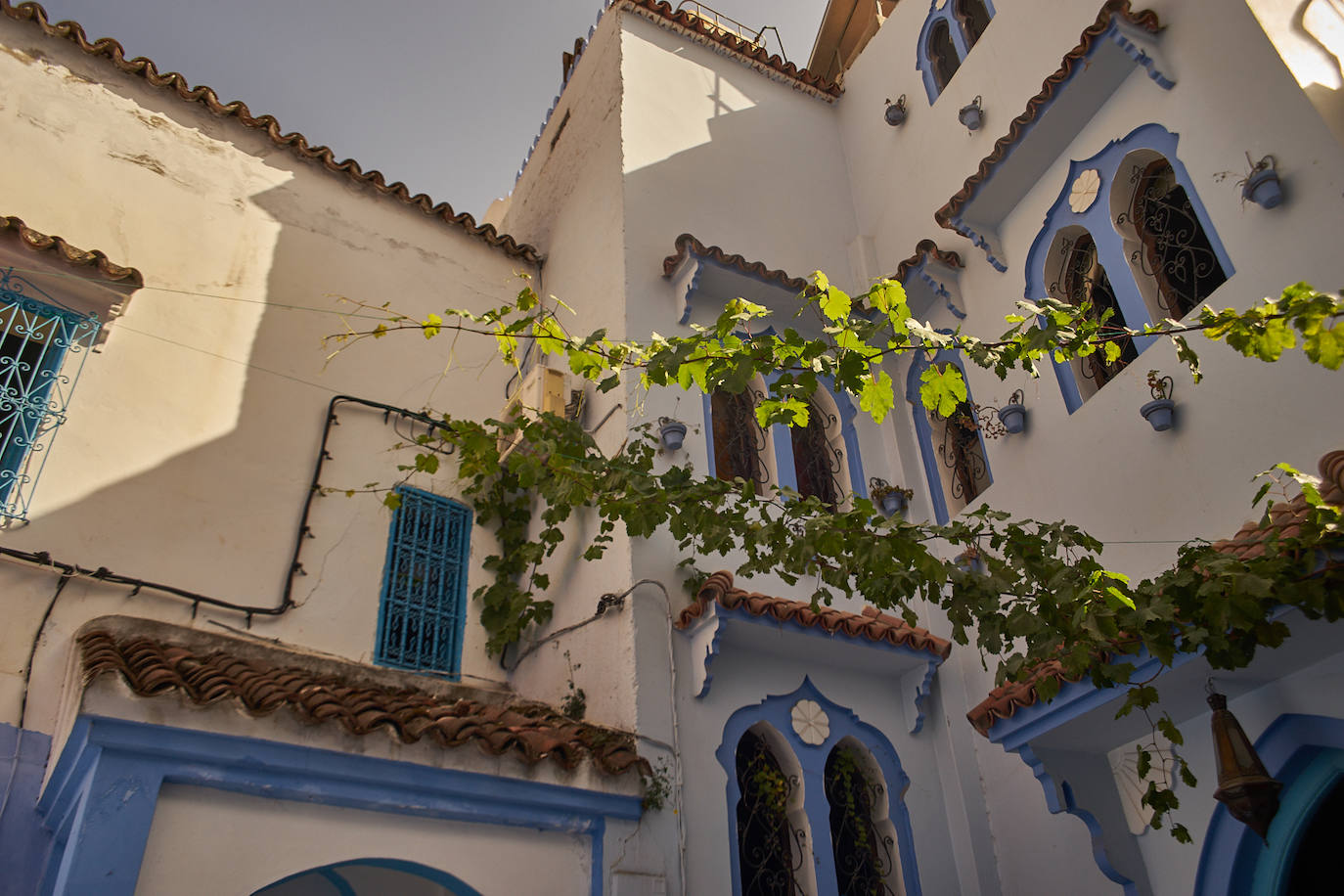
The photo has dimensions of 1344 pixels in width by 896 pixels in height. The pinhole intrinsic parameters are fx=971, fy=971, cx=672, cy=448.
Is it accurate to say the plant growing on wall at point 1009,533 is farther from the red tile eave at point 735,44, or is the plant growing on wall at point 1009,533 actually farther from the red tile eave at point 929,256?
the red tile eave at point 735,44

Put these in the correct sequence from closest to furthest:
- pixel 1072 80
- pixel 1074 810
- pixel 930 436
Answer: pixel 1074 810, pixel 1072 80, pixel 930 436

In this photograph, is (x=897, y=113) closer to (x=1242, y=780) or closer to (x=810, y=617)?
(x=810, y=617)

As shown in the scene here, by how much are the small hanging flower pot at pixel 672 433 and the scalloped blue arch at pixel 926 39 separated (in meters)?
4.70

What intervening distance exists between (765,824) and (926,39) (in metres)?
7.92

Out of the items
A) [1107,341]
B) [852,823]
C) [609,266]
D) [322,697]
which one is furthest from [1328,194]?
[322,697]

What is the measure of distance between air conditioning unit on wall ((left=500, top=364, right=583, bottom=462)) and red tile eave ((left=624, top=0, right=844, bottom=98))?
4727 millimetres

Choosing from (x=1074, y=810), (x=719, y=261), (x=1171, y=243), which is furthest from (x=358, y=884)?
(x=1171, y=243)

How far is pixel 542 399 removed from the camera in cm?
807

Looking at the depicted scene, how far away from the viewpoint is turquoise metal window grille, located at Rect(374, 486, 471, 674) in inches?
285

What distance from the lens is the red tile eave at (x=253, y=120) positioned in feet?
26.2

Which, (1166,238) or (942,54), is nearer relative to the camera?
(1166,238)

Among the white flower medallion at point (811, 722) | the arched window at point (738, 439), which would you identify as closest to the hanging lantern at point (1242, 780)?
the white flower medallion at point (811, 722)

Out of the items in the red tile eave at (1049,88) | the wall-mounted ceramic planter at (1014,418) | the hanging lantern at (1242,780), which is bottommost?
the hanging lantern at (1242,780)

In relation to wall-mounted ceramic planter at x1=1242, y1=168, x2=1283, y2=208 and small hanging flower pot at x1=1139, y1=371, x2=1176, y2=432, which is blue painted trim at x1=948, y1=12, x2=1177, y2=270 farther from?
small hanging flower pot at x1=1139, y1=371, x2=1176, y2=432
